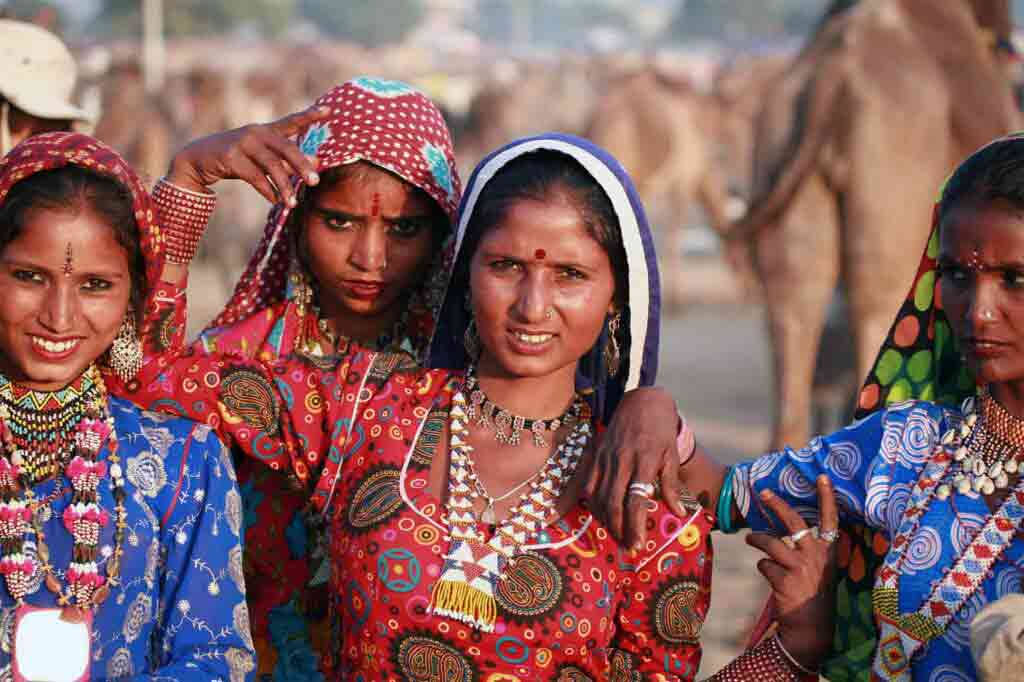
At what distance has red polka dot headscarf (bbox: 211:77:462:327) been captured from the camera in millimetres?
2912

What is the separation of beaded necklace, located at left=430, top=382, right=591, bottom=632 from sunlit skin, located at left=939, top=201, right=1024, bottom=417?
672 millimetres

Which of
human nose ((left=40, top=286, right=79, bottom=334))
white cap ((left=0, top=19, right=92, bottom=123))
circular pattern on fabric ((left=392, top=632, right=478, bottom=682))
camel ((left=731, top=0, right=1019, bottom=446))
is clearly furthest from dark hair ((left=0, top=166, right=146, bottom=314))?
camel ((left=731, top=0, right=1019, bottom=446))

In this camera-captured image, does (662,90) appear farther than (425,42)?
No

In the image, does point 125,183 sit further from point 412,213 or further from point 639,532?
point 639,532

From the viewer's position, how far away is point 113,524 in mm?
2225

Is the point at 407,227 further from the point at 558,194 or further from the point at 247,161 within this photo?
the point at 558,194

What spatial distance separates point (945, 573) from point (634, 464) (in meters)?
0.52

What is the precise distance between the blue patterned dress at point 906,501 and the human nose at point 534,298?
483 mm

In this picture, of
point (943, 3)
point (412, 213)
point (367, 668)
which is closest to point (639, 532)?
point (367, 668)

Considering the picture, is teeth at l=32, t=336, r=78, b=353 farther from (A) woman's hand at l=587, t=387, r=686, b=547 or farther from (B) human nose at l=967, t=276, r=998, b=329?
(B) human nose at l=967, t=276, r=998, b=329

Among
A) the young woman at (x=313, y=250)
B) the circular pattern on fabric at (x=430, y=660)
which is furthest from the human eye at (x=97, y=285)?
the circular pattern on fabric at (x=430, y=660)

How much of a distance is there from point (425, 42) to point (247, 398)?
79438 mm

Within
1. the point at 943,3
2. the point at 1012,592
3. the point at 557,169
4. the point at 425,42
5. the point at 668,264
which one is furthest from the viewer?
the point at 425,42

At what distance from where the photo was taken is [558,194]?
95.7 inches
